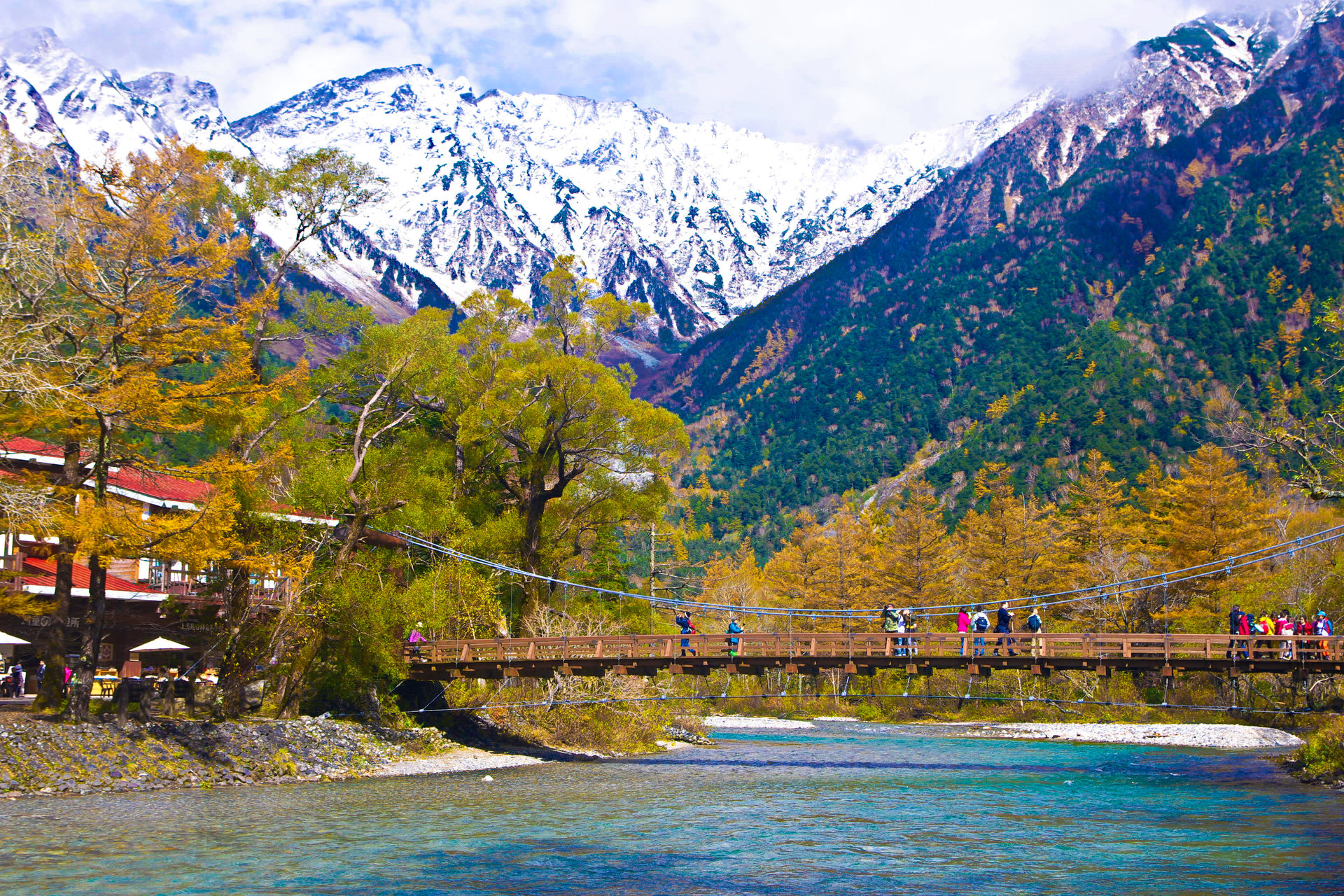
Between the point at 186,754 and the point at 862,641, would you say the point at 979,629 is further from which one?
the point at 186,754

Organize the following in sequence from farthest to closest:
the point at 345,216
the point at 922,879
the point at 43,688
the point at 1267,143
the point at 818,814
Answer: the point at 1267,143 < the point at 345,216 < the point at 43,688 < the point at 818,814 < the point at 922,879

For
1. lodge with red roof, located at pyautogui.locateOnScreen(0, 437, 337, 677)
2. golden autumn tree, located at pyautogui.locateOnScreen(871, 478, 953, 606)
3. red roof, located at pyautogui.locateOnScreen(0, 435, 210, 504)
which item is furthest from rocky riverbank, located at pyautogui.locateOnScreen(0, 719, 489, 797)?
golden autumn tree, located at pyautogui.locateOnScreen(871, 478, 953, 606)

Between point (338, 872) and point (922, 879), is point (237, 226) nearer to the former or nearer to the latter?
point (338, 872)

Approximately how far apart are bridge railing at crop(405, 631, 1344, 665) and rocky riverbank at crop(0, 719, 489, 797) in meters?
3.17

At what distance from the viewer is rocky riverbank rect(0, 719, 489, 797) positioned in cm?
2267

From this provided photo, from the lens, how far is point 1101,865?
58.7 ft

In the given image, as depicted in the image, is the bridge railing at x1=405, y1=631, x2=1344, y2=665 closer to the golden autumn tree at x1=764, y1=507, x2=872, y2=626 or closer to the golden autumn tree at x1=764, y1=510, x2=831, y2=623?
the golden autumn tree at x1=764, y1=507, x2=872, y2=626

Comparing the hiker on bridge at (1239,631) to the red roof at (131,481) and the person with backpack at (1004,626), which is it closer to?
the person with backpack at (1004,626)

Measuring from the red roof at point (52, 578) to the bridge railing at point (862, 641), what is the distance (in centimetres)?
820

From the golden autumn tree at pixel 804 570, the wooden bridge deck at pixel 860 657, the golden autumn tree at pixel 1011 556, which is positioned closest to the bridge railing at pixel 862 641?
the wooden bridge deck at pixel 860 657

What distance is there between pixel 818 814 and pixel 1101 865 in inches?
282

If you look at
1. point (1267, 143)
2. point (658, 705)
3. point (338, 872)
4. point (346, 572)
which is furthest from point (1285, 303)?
point (338, 872)

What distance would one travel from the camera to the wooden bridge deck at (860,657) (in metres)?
29.7

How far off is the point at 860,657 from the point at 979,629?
178 inches
